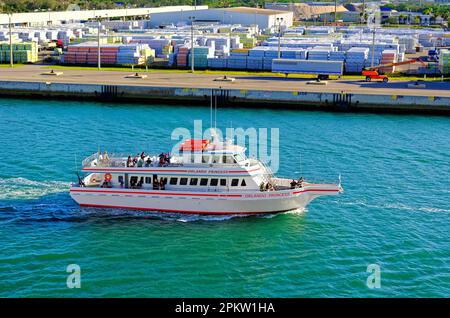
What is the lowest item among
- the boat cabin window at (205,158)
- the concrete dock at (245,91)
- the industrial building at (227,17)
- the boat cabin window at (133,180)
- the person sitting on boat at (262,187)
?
the person sitting on boat at (262,187)

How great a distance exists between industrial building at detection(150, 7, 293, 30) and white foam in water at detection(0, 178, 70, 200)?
107 meters

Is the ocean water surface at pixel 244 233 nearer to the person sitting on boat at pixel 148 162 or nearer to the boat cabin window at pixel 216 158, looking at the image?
the person sitting on boat at pixel 148 162

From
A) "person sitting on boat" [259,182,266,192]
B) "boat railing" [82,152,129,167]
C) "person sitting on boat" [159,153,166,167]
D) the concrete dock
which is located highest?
the concrete dock

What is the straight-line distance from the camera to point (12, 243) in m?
30.7

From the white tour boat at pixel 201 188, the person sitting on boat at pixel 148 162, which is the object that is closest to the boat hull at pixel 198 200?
the white tour boat at pixel 201 188

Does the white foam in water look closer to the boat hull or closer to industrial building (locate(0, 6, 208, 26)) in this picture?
the boat hull

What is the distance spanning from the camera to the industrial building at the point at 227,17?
470 ft

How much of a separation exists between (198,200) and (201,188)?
0.69m

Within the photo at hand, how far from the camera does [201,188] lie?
35.2 meters

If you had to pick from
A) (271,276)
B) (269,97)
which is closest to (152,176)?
(271,276)

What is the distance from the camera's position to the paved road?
2714 inches

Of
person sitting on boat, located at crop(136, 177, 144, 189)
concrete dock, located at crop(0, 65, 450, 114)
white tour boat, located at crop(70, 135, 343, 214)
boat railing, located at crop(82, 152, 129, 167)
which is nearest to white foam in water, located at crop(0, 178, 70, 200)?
boat railing, located at crop(82, 152, 129, 167)

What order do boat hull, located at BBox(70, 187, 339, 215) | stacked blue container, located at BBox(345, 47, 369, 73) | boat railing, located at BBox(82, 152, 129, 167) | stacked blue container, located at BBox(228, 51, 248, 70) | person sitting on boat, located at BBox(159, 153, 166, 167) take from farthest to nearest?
1. stacked blue container, located at BBox(228, 51, 248, 70)
2. stacked blue container, located at BBox(345, 47, 369, 73)
3. boat railing, located at BBox(82, 152, 129, 167)
4. person sitting on boat, located at BBox(159, 153, 166, 167)
5. boat hull, located at BBox(70, 187, 339, 215)
